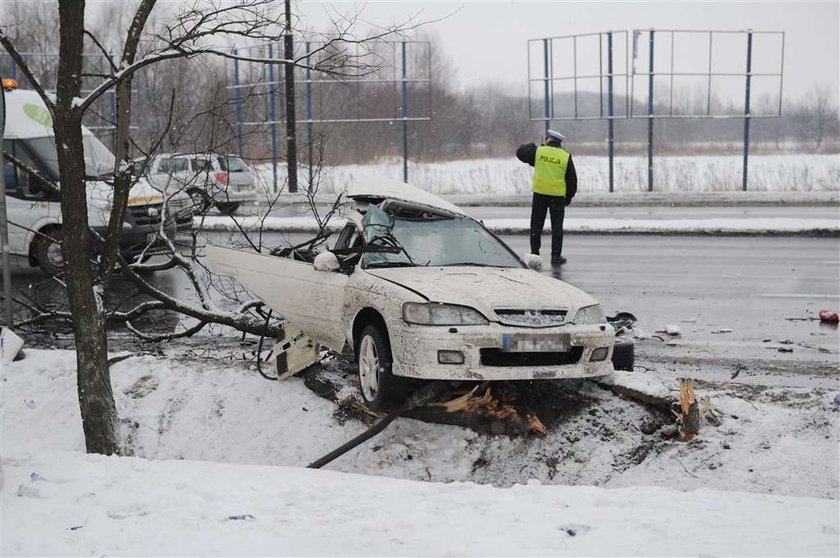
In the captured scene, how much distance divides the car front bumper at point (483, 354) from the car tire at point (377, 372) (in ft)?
0.36

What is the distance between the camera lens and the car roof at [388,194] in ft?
25.3

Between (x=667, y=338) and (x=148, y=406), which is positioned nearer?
(x=148, y=406)

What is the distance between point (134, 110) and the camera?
30875mm

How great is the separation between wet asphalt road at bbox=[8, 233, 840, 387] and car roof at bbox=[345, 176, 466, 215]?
2.41 m

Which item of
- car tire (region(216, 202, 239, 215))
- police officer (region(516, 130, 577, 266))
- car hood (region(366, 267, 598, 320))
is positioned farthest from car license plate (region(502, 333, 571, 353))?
police officer (region(516, 130, 577, 266))

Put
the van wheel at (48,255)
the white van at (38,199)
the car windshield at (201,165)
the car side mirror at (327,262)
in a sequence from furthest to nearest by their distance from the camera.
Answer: the white van at (38,199)
the van wheel at (48,255)
the car windshield at (201,165)
the car side mirror at (327,262)

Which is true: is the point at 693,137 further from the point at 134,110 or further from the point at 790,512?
the point at 790,512

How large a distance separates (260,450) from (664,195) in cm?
1953

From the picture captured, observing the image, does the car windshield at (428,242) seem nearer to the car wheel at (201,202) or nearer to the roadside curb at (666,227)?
the car wheel at (201,202)

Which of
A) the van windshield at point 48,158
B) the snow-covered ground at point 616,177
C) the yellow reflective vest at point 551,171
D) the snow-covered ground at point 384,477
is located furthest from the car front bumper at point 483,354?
the snow-covered ground at point 616,177

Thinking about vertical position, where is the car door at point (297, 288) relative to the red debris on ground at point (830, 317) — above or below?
above

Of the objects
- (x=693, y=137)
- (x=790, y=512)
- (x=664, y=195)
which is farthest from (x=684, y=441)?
(x=693, y=137)

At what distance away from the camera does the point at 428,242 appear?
24.7 ft

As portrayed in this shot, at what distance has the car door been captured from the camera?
7.29 meters
